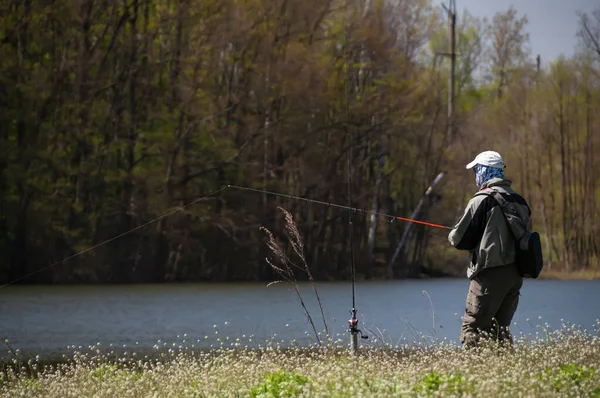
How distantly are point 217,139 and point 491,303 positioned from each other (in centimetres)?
2311

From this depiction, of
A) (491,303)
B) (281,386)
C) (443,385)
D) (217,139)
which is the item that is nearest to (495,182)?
(491,303)

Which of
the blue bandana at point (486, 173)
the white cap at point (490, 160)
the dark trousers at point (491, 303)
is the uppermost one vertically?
the white cap at point (490, 160)

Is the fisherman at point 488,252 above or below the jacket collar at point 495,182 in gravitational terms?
below

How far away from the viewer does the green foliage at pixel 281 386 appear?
660 cm

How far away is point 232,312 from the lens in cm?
2028

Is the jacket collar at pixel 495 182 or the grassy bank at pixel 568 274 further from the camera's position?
the grassy bank at pixel 568 274

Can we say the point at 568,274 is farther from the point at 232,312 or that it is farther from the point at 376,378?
the point at 376,378

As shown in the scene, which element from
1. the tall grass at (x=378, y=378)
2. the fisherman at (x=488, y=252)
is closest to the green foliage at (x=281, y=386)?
the tall grass at (x=378, y=378)

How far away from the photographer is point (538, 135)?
123 feet

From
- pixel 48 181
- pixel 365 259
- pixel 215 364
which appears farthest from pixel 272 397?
pixel 365 259

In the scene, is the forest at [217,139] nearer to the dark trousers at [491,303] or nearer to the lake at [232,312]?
the lake at [232,312]

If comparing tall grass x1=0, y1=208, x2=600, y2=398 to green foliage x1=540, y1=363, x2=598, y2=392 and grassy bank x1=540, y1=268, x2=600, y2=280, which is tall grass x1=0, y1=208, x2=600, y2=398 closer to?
green foliage x1=540, y1=363, x2=598, y2=392

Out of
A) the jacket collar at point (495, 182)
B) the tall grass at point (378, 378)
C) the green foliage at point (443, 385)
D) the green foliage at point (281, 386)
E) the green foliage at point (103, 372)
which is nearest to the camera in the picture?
the green foliage at point (443, 385)

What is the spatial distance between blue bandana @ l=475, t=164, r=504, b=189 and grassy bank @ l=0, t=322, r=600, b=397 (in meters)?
1.22
